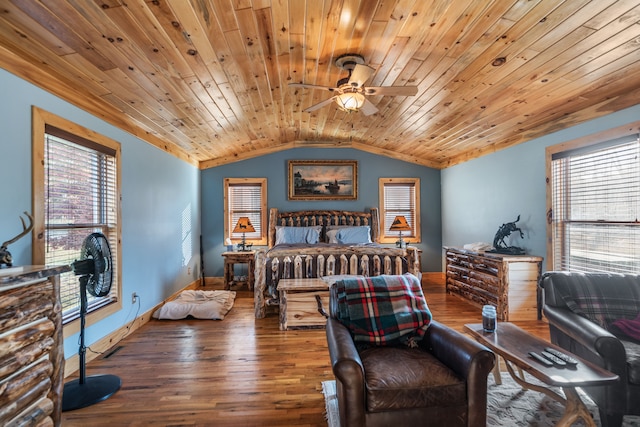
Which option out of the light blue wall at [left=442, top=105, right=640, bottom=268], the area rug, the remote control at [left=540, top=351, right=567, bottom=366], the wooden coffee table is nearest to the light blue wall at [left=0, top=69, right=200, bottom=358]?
the area rug

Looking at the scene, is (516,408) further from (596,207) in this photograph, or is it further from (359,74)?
(359,74)

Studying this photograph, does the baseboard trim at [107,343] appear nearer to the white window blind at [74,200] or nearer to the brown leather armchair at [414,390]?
the white window blind at [74,200]

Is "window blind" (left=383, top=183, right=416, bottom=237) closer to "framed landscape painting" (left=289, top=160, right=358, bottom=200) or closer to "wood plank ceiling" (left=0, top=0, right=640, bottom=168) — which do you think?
"framed landscape painting" (left=289, top=160, right=358, bottom=200)

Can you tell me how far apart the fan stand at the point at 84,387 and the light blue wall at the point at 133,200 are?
12.9 inches

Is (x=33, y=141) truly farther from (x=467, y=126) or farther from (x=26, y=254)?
(x=467, y=126)

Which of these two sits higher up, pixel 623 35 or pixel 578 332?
pixel 623 35

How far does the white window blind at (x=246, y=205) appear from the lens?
21.2 feet

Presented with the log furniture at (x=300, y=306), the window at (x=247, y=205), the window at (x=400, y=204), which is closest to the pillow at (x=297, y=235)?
the window at (x=247, y=205)

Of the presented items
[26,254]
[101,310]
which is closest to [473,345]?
[26,254]

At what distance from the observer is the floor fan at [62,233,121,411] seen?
2.35 m

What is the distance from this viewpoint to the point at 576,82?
2871 mm

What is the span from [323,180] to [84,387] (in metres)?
4.94

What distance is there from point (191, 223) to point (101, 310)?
9.32 feet

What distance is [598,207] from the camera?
3336mm
